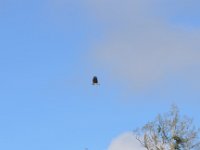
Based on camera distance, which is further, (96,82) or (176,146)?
(176,146)

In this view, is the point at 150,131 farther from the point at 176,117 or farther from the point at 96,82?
the point at 96,82

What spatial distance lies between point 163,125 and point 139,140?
10.5 feet

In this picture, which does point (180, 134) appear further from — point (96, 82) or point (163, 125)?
point (96, 82)

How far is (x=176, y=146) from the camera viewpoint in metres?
55.9

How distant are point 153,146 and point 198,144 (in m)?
4.85

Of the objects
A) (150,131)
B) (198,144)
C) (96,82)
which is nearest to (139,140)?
(150,131)

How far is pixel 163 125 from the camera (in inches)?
2287

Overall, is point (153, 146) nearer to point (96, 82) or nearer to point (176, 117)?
point (176, 117)

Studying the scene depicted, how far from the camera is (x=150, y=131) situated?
58.3 m

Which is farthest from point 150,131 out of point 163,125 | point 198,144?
point 198,144

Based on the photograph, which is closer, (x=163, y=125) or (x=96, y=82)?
(x=96, y=82)

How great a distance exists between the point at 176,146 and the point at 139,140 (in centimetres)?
464

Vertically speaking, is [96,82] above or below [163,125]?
below

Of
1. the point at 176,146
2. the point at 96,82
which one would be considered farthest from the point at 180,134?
the point at 96,82
